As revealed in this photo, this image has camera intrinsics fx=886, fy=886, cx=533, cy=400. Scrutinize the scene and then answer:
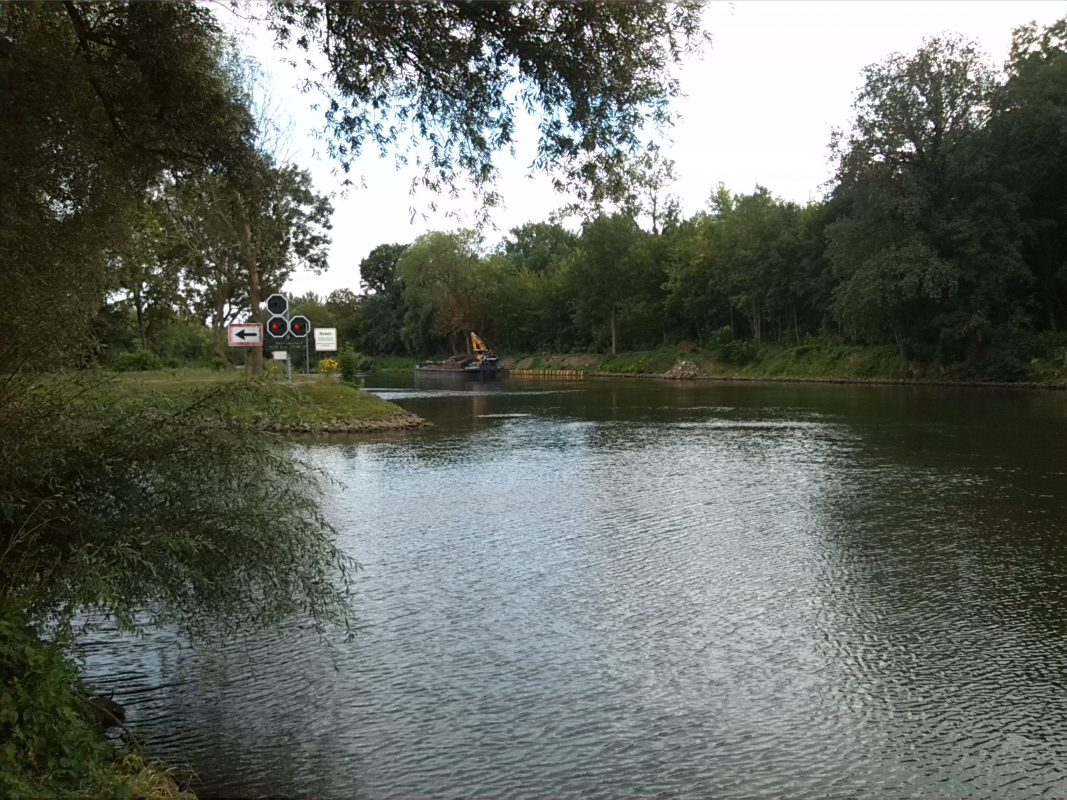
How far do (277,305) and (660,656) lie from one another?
24.4m

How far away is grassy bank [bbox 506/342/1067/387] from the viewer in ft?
129

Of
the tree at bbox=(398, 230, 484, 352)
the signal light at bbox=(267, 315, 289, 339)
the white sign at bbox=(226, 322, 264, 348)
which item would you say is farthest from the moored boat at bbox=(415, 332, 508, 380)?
the white sign at bbox=(226, 322, 264, 348)

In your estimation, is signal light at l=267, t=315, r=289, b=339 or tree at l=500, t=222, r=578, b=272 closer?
signal light at l=267, t=315, r=289, b=339

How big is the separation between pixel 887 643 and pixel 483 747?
3761mm

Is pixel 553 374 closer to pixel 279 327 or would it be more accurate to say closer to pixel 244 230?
pixel 279 327

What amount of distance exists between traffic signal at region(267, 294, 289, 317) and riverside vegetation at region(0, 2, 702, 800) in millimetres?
21316

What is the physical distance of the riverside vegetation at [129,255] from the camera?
4973mm

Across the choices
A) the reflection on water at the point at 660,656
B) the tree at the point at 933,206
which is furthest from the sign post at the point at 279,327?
the tree at the point at 933,206

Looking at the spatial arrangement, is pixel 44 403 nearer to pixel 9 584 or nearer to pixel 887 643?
pixel 9 584

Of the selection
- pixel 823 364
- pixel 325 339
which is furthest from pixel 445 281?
pixel 325 339

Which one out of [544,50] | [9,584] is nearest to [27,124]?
[9,584]

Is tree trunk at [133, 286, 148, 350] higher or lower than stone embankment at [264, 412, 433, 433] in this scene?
higher

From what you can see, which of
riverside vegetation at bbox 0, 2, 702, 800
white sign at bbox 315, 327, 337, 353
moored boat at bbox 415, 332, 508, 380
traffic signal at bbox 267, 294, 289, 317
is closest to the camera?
riverside vegetation at bbox 0, 2, 702, 800

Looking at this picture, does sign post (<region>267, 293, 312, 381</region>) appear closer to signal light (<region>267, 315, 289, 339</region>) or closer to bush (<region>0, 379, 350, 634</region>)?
signal light (<region>267, 315, 289, 339</region>)
